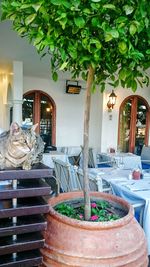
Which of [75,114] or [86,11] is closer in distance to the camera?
[86,11]

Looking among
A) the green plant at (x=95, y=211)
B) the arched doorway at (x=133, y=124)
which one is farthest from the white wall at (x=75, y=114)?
the green plant at (x=95, y=211)

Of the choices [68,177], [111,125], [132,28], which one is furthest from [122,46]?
[111,125]

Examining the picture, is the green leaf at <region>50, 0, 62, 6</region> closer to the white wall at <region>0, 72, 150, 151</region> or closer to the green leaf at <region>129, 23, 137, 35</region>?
the green leaf at <region>129, 23, 137, 35</region>

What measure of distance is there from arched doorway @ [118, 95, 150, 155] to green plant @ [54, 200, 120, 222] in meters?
5.90

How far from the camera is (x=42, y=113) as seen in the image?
23.5ft

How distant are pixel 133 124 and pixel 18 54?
4293mm

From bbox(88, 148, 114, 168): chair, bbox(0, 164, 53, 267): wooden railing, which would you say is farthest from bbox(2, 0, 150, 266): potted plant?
bbox(88, 148, 114, 168): chair

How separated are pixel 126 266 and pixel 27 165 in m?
0.67

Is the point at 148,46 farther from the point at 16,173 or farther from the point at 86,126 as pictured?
the point at 16,173

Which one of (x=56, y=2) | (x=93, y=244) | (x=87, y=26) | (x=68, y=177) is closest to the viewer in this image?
(x=56, y=2)

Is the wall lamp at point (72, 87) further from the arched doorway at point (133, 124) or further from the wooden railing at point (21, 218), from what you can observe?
the wooden railing at point (21, 218)

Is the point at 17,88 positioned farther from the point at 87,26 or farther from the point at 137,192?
the point at 87,26

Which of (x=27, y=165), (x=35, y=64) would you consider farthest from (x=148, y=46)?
(x=35, y=64)

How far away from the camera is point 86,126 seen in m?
1.41
